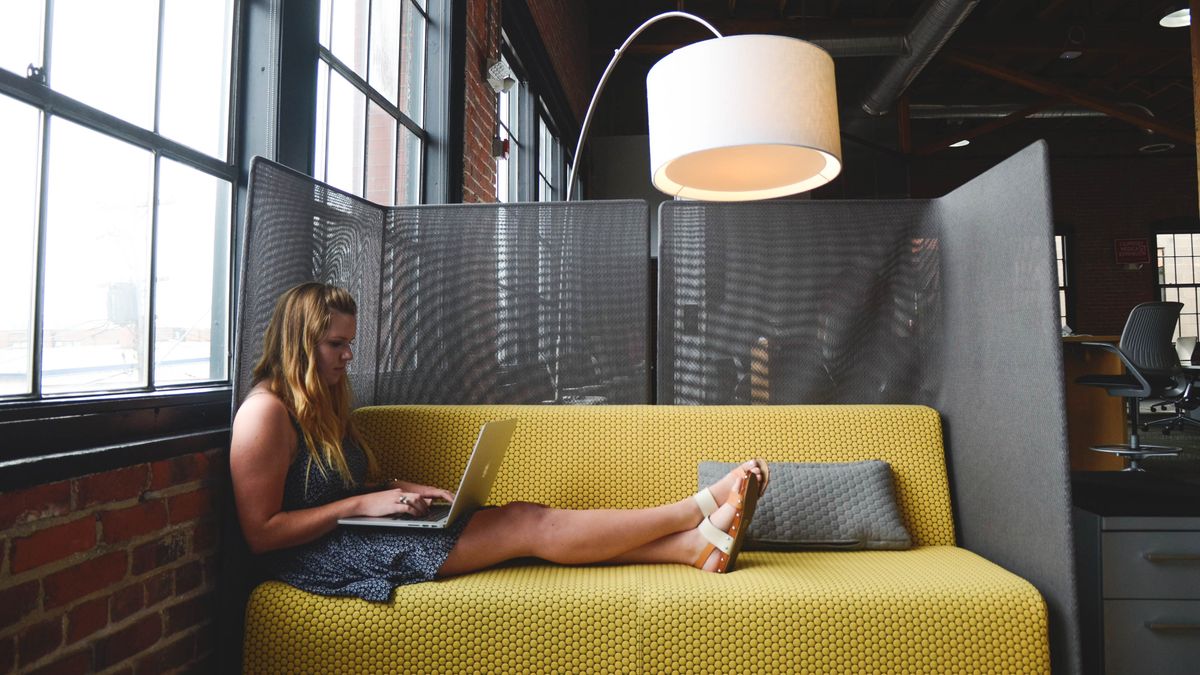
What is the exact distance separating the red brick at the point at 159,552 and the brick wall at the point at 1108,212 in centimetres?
1075

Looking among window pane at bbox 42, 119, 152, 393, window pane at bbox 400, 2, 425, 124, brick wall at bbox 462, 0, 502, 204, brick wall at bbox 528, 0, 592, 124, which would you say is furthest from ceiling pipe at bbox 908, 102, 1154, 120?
window pane at bbox 42, 119, 152, 393

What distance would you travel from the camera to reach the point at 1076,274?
10.7 metres

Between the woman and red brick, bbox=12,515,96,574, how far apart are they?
35 cm

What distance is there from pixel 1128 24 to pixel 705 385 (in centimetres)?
722

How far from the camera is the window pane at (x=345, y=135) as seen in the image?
8.01 ft

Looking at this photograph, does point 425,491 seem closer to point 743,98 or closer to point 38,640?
point 38,640

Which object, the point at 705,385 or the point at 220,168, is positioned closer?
the point at 220,168

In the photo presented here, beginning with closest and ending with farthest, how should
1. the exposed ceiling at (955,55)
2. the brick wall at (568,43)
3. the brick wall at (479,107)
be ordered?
the brick wall at (479,107) < the brick wall at (568,43) < the exposed ceiling at (955,55)

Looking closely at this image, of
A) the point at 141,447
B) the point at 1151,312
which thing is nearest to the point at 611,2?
the point at 1151,312

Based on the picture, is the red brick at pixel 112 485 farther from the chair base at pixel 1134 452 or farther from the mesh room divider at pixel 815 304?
the chair base at pixel 1134 452

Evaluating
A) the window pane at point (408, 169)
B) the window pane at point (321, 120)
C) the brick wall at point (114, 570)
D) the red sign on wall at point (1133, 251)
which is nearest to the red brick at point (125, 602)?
the brick wall at point (114, 570)

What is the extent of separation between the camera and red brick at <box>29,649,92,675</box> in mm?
1258

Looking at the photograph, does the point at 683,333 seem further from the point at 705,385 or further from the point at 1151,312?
the point at 1151,312

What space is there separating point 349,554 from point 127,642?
0.43m
